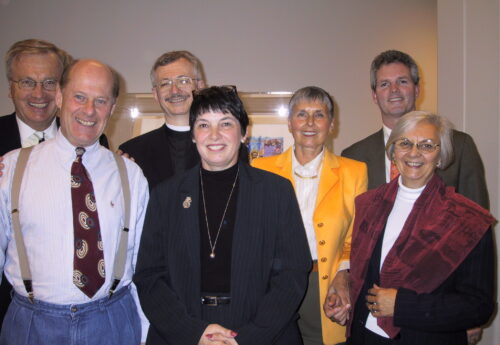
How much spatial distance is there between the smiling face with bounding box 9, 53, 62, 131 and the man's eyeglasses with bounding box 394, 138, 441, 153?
2.02 metres

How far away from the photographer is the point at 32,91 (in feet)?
7.33

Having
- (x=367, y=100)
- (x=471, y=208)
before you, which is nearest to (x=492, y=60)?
(x=471, y=208)

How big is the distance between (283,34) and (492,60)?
7.66ft

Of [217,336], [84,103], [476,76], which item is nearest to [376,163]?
[476,76]

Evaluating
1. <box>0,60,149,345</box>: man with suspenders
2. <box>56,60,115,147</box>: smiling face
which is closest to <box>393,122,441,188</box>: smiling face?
<box>0,60,149,345</box>: man with suspenders

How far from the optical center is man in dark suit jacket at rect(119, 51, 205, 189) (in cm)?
233

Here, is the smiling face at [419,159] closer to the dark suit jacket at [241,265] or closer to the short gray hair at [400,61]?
→ the dark suit jacket at [241,265]

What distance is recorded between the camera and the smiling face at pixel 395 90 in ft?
8.22

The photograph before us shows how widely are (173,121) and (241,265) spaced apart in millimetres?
1246

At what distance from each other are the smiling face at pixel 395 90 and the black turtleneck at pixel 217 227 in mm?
1334

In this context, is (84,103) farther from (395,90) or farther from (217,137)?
(395,90)

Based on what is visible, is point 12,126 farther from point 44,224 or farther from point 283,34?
point 283,34

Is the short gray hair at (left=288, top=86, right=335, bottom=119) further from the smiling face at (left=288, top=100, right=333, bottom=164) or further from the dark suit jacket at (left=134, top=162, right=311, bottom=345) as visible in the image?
the dark suit jacket at (left=134, top=162, right=311, bottom=345)

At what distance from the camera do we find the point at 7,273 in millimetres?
1690
